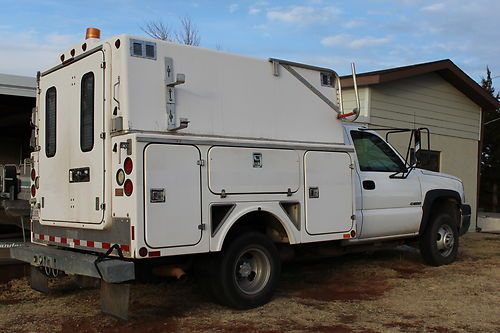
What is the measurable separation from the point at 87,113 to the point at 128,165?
1.02m

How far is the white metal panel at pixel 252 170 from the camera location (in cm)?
573

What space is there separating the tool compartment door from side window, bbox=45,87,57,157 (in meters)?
1.78

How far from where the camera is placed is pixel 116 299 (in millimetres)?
5328

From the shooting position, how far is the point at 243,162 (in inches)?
234

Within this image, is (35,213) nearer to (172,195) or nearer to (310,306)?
(172,195)

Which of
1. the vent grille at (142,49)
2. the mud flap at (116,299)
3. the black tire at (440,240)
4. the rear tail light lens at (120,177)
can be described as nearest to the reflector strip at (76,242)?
the mud flap at (116,299)

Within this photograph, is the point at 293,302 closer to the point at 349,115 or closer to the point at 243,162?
the point at 243,162

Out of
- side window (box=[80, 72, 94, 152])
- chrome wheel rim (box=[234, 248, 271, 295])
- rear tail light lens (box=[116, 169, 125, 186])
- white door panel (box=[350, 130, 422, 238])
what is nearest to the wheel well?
chrome wheel rim (box=[234, 248, 271, 295])

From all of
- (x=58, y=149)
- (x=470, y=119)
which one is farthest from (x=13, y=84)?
(x=470, y=119)

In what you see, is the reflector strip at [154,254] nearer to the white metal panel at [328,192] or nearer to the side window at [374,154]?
the white metal panel at [328,192]

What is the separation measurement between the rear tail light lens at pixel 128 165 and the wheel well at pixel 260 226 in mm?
1329

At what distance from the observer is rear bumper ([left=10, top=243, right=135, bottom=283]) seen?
5066 mm

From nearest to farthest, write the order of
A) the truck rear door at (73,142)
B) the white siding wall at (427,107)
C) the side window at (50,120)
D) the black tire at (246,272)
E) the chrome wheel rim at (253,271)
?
the truck rear door at (73,142), the black tire at (246,272), the chrome wheel rim at (253,271), the side window at (50,120), the white siding wall at (427,107)

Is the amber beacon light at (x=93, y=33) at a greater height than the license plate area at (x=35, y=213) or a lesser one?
greater
